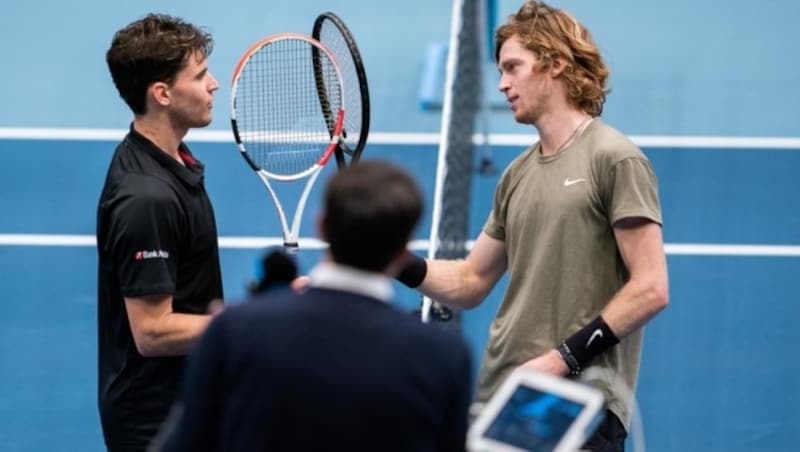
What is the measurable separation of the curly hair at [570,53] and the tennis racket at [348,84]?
0.72m

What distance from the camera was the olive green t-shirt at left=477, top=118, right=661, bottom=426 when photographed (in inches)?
157

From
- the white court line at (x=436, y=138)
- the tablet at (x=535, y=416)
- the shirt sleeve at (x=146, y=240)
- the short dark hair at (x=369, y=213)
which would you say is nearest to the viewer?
the short dark hair at (x=369, y=213)

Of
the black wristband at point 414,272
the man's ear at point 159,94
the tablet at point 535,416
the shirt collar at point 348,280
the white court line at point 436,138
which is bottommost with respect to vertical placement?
the white court line at point 436,138

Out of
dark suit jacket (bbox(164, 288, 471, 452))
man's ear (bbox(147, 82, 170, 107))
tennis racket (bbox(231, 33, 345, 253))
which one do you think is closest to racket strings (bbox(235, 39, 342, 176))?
tennis racket (bbox(231, 33, 345, 253))

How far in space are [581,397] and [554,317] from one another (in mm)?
1542

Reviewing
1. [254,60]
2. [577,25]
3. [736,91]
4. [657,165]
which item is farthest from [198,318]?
[736,91]

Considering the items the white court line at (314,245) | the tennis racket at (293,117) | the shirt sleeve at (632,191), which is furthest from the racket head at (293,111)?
the shirt sleeve at (632,191)

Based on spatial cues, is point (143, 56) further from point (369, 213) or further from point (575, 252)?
point (369, 213)

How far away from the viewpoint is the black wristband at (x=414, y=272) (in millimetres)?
4300

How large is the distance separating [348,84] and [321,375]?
2.96m

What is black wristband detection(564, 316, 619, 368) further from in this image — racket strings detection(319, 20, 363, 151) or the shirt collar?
the shirt collar

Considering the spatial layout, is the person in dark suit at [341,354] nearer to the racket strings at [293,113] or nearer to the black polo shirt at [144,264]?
the black polo shirt at [144,264]

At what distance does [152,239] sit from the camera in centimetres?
386

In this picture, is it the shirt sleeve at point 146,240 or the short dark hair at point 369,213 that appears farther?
the shirt sleeve at point 146,240
